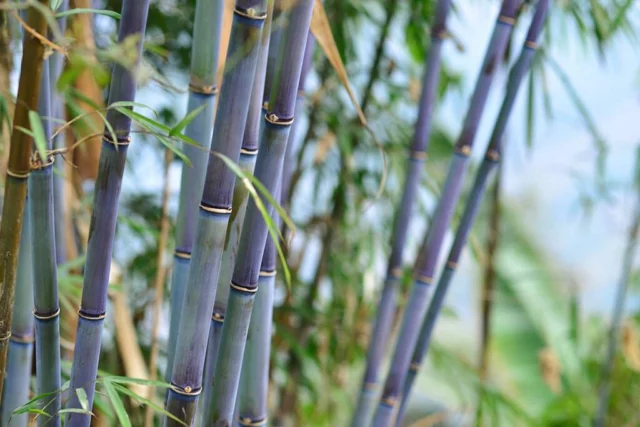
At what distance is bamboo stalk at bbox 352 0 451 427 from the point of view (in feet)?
2.59

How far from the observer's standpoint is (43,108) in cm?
50

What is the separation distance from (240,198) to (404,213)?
0.31m

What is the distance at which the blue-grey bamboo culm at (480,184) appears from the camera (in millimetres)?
713

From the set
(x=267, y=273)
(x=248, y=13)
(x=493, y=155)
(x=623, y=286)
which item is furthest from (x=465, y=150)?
(x=623, y=286)

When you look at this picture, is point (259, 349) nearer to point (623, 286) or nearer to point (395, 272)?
point (395, 272)

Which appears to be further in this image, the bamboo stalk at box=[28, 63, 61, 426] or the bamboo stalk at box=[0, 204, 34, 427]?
the bamboo stalk at box=[0, 204, 34, 427]

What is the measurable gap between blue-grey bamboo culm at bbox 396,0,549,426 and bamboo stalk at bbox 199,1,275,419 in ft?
0.91

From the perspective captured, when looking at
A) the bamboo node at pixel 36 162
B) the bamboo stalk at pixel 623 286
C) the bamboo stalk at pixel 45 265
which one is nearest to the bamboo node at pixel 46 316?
the bamboo stalk at pixel 45 265

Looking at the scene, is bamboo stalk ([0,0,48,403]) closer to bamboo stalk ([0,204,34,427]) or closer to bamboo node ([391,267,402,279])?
bamboo stalk ([0,204,34,427])

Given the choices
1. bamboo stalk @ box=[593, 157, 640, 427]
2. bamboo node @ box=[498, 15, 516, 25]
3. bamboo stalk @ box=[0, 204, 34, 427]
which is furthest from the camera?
bamboo stalk @ box=[593, 157, 640, 427]

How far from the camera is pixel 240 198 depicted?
1.81ft

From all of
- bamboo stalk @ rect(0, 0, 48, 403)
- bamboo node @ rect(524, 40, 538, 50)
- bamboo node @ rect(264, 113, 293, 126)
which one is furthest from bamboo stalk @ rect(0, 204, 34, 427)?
bamboo node @ rect(524, 40, 538, 50)

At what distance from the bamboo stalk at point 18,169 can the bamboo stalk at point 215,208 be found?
0.35ft

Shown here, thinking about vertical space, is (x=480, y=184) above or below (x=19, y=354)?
above
